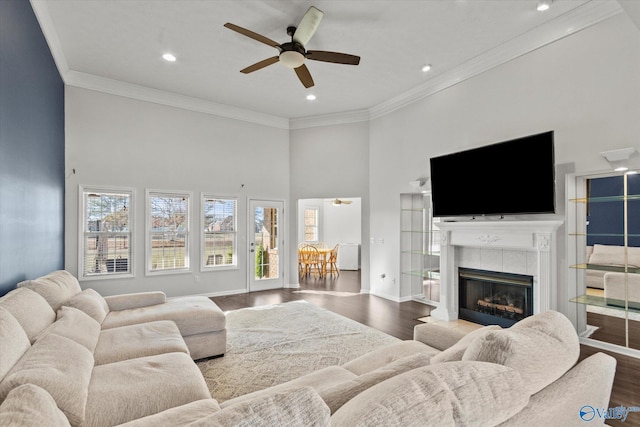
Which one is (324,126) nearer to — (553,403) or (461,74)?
(461,74)

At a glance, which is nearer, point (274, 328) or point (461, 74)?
point (274, 328)

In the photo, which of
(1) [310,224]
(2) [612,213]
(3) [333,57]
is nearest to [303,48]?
(3) [333,57]

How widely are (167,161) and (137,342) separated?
13.8ft

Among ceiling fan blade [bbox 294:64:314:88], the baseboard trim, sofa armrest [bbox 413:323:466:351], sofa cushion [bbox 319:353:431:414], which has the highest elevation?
ceiling fan blade [bbox 294:64:314:88]

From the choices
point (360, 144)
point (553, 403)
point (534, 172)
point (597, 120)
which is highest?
point (360, 144)

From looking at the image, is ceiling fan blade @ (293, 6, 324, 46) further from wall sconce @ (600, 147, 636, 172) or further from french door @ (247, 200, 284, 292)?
french door @ (247, 200, 284, 292)

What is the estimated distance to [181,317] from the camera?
3.26m

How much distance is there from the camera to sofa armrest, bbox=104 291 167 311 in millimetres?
3625

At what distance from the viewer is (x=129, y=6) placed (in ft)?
11.7

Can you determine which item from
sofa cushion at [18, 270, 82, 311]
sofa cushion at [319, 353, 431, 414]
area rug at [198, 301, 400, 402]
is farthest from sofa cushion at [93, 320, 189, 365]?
sofa cushion at [319, 353, 431, 414]

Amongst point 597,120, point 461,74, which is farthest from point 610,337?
point 461,74

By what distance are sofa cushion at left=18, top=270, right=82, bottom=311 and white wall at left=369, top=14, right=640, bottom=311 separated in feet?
16.0

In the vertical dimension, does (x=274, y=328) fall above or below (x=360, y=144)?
below

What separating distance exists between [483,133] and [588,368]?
383 cm
